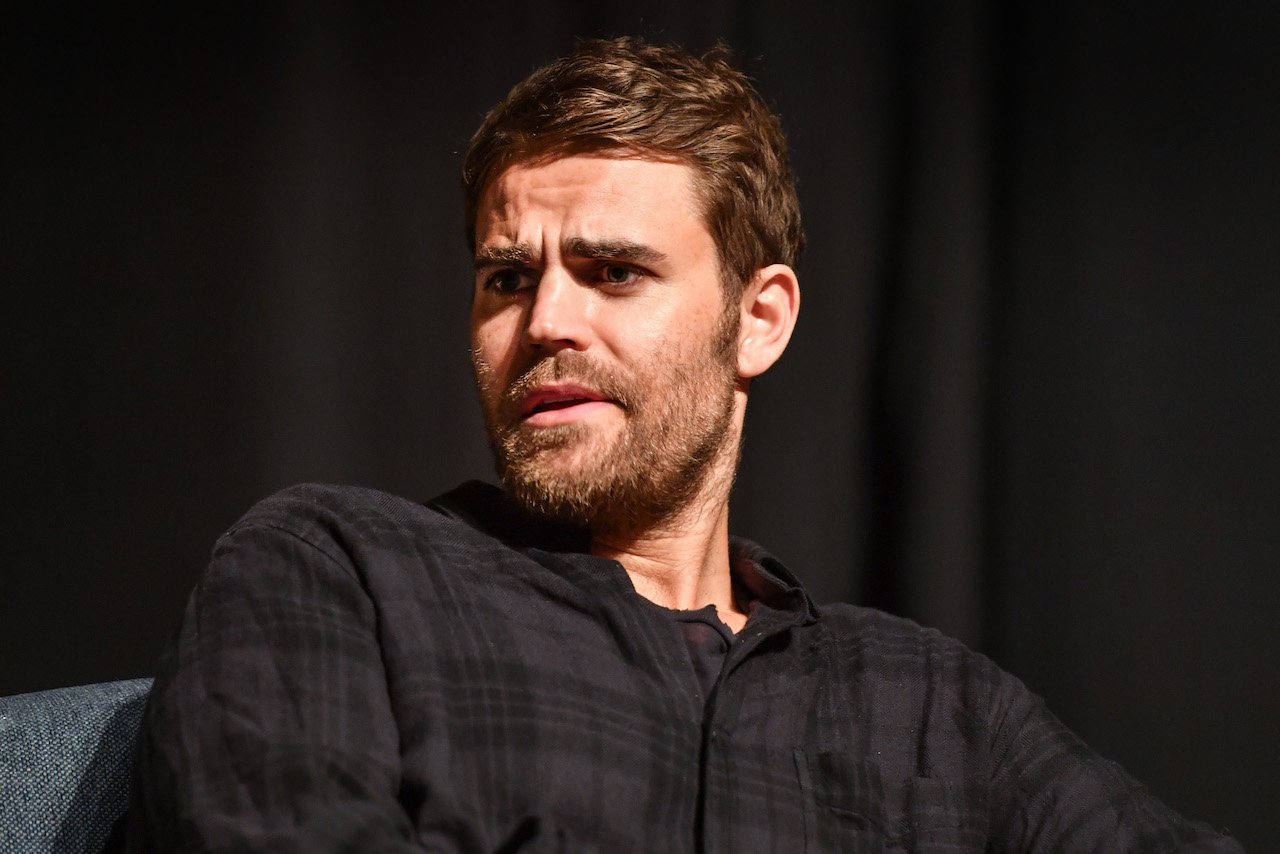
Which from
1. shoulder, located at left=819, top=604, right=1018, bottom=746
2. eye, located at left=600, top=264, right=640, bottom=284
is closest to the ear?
eye, located at left=600, top=264, right=640, bottom=284

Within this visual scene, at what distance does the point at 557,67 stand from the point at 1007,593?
1.02 metres

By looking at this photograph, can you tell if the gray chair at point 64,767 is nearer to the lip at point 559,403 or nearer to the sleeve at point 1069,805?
the lip at point 559,403

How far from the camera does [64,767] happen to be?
41.8 inches

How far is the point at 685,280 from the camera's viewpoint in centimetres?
144

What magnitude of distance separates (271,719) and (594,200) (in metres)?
0.68

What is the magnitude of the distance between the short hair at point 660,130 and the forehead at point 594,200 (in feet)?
0.05

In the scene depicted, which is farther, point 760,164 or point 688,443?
point 760,164

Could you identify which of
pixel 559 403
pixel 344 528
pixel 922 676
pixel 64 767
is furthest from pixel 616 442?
pixel 64 767

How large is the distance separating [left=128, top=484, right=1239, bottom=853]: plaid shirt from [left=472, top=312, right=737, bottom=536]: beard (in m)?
0.05

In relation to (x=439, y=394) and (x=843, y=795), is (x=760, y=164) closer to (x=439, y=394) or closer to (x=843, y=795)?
(x=439, y=394)

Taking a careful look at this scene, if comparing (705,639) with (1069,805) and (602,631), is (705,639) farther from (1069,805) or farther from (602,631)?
(1069,805)

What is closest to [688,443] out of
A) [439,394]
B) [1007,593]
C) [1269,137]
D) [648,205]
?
[648,205]

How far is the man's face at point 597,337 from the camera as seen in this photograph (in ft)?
4.45

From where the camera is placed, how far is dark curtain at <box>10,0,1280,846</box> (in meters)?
1.71
